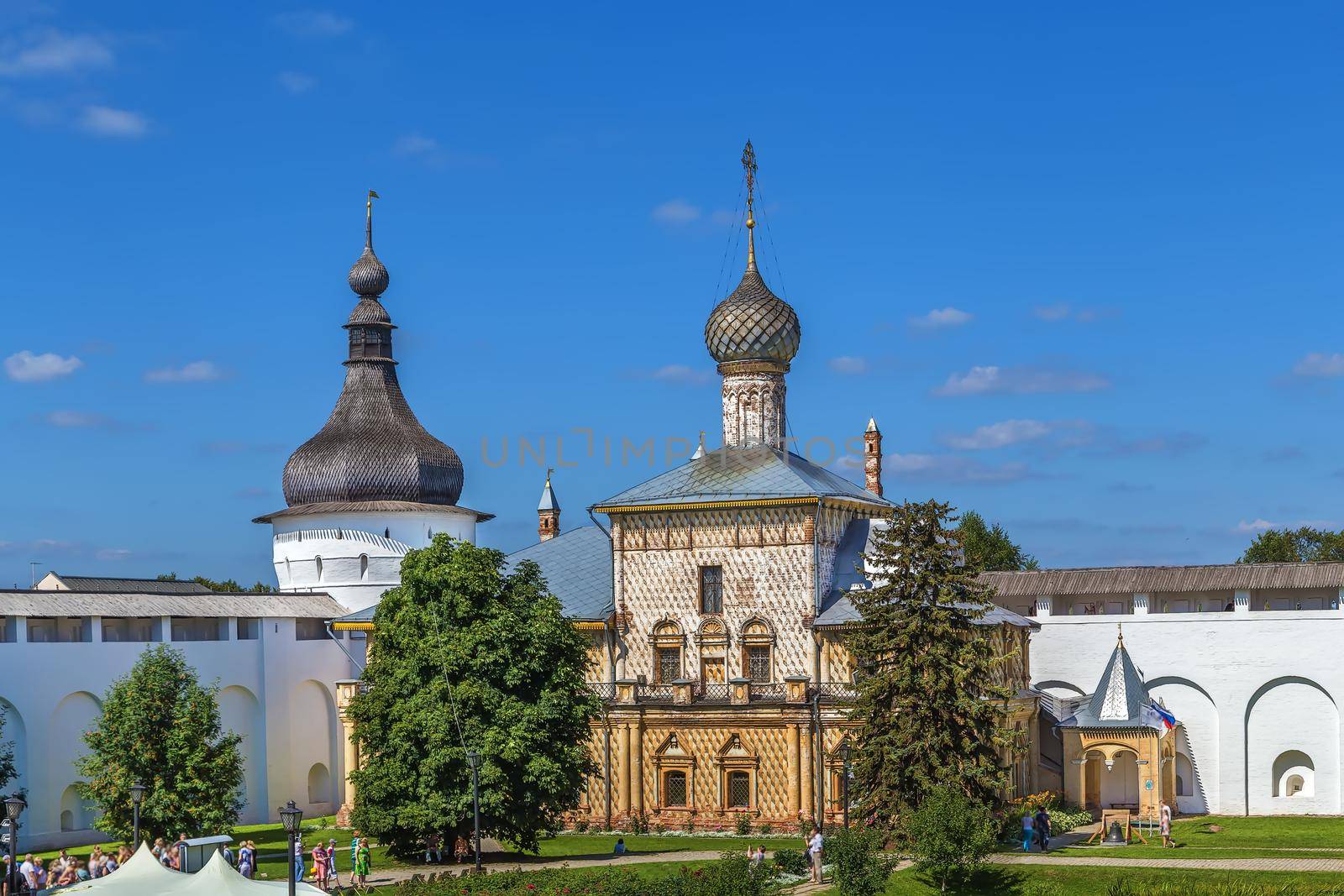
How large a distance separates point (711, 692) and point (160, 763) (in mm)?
12096

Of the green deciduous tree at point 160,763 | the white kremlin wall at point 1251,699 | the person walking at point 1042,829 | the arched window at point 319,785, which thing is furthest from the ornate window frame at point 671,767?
the white kremlin wall at point 1251,699

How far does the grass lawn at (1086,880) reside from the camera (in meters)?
29.0

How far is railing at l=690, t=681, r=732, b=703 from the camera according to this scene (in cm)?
3856

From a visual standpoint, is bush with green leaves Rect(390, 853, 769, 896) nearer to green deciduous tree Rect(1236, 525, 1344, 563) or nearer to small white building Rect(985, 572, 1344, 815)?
small white building Rect(985, 572, 1344, 815)

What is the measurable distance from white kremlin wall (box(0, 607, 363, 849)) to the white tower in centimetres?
318

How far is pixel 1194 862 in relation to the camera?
102ft

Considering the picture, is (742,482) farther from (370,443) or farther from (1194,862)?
(370,443)

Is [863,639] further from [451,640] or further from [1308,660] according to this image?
[1308,660]

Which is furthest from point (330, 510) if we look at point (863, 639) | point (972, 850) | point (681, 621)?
point (972, 850)

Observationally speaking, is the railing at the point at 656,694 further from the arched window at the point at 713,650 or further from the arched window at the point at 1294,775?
the arched window at the point at 1294,775

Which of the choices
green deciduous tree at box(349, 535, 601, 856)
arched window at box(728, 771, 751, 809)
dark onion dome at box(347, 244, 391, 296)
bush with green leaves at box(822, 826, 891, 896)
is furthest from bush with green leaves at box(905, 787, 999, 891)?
dark onion dome at box(347, 244, 391, 296)

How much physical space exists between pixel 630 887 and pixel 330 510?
1037 inches

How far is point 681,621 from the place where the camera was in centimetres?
3916

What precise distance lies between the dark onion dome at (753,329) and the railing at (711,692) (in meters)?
8.04
